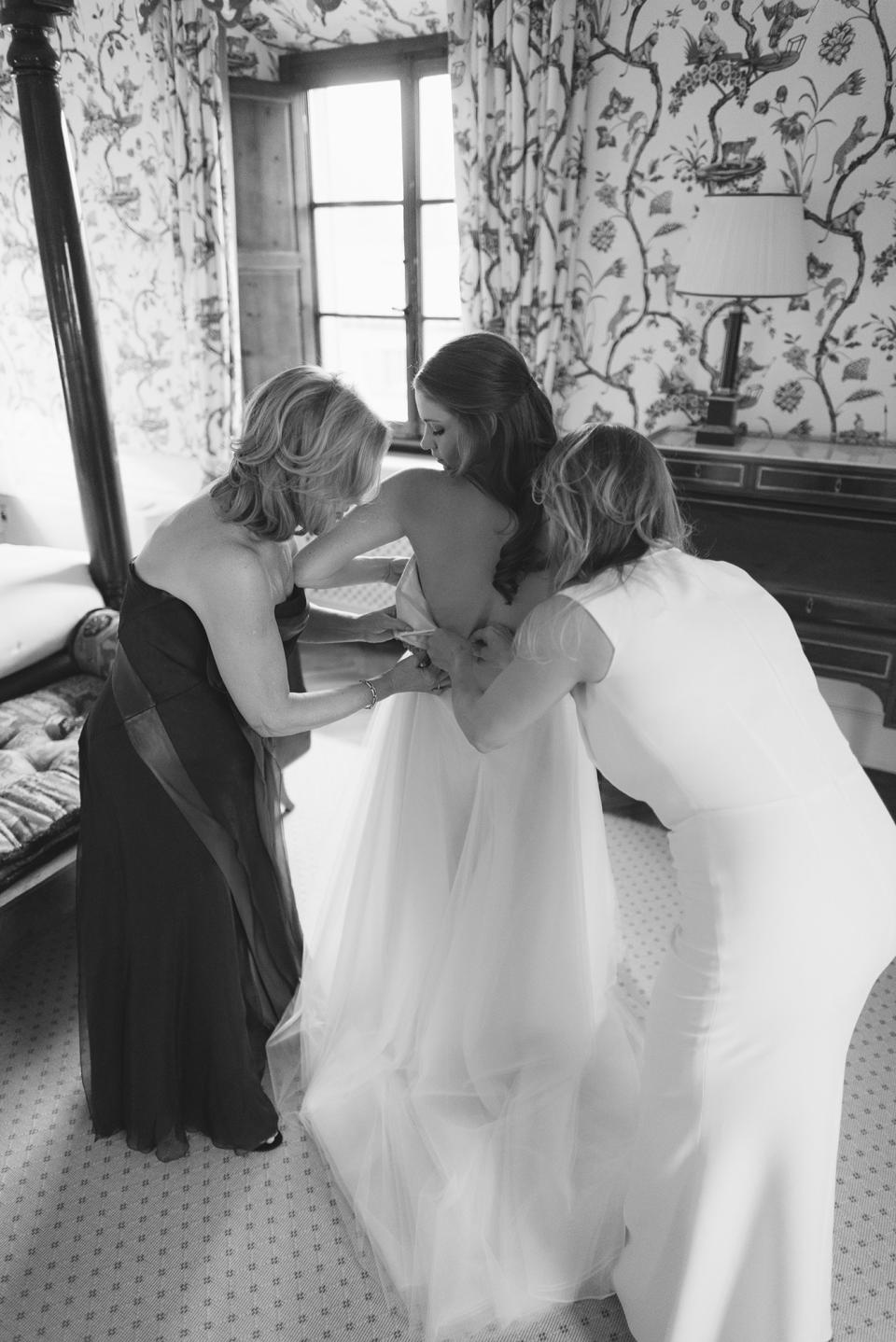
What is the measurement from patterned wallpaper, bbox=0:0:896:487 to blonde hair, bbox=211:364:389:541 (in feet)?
6.92

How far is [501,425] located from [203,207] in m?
3.11

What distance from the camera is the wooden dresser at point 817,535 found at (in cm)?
267

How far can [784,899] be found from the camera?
3.91ft

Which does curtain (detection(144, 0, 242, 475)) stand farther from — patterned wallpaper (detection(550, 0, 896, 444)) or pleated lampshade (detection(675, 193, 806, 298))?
pleated lampshade (detection(675, 193, 806, 298))

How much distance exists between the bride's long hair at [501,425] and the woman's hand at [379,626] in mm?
350

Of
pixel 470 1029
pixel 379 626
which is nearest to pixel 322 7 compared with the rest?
pixel 379 626

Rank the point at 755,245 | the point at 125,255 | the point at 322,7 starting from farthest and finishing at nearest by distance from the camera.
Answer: the point at 125,255
the point at 322,7
the point at 755,245

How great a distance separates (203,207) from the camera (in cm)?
390

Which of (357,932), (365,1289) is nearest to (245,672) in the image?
(357,932)

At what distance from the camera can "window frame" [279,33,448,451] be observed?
12.3ft

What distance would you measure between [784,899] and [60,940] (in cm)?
201

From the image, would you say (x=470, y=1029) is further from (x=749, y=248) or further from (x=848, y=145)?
(x=848, y=145)

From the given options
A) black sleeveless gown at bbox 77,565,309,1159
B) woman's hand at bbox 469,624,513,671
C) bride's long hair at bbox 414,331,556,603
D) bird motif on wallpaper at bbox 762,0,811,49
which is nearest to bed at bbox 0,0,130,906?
black sleeveless gown at bbox 77,565,309,1159

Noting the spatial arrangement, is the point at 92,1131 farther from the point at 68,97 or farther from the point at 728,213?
the point at 68,97
